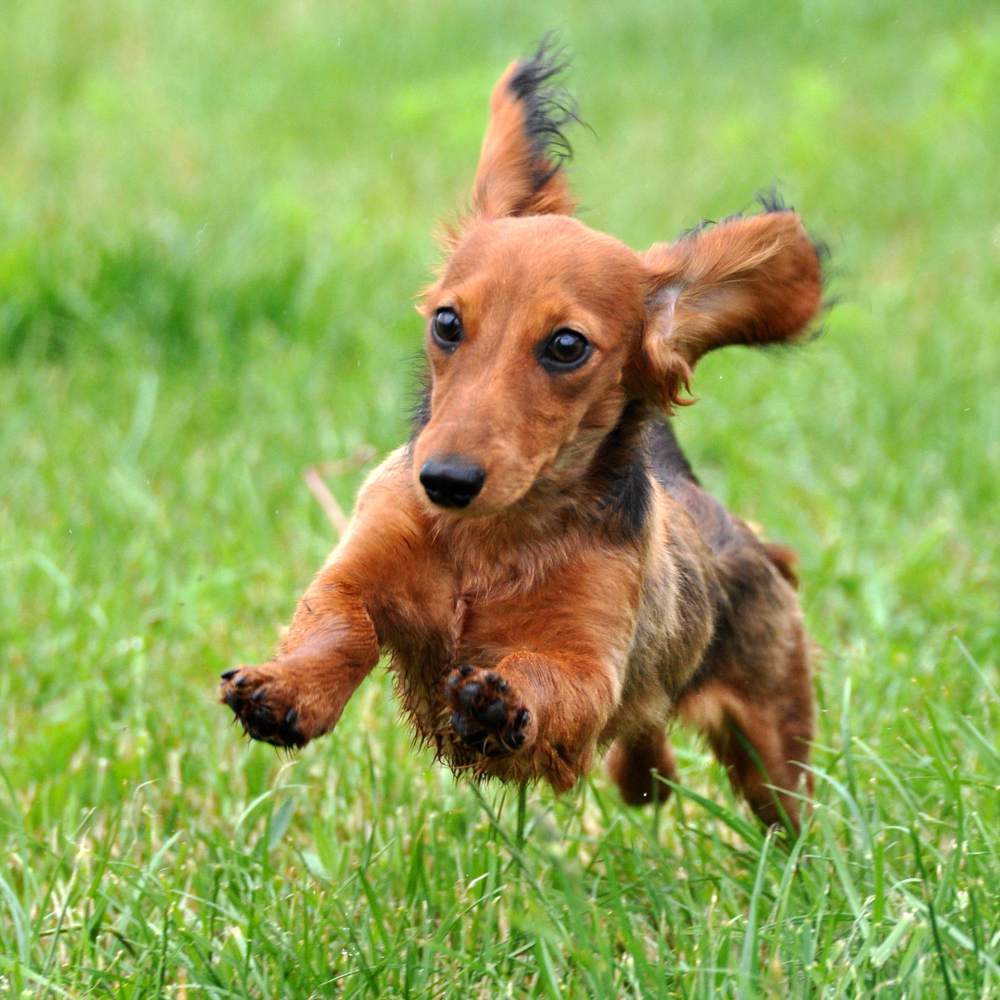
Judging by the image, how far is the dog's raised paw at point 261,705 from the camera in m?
2.33

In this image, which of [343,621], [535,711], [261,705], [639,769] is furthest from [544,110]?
[639,769]

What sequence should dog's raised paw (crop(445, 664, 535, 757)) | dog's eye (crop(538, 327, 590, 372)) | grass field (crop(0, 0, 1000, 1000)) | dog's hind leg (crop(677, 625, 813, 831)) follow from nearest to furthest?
1. dog's raised paw (crop(445, 664, 535, 757))
2. dog's eye (crop(538, 327, 590, 372))
3. grass field (crop(0, 0, 1000, 1000))
4. dog's hind leg (crop(677, 625, 813, 831))

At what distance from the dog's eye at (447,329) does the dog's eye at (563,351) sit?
0.58ft

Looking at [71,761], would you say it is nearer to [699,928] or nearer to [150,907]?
[150,907]

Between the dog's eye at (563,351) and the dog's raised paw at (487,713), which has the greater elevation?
the dog's eye at (563,351)

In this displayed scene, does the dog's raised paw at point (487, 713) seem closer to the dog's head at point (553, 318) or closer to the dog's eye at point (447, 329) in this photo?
the dog's head at point (553, 318)

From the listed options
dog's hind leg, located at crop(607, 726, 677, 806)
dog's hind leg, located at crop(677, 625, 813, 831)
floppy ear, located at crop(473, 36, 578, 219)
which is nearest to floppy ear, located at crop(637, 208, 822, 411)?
floppy ear, located at crop(473, 36, 578, 219)

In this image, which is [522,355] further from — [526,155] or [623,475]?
[526,155]

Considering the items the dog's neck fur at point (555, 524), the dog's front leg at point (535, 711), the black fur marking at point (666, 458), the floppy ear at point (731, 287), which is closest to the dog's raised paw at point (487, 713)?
the dog's front leg at point (535, 711)

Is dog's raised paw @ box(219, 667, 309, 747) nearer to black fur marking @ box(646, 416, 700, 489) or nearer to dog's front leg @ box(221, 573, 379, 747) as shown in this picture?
dog's front leg @ box(221, 573, 379, 747)

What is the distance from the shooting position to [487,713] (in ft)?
7.62

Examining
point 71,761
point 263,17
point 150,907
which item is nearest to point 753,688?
point 150,907

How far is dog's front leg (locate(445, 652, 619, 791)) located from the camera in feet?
7.66

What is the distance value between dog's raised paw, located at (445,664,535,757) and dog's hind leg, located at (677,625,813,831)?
3.87 ft
